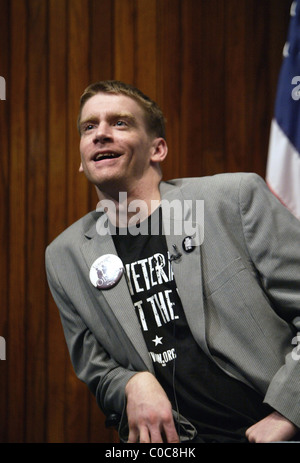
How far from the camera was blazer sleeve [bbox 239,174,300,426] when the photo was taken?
145cm

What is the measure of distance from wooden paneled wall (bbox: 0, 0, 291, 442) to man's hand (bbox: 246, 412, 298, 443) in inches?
54.0

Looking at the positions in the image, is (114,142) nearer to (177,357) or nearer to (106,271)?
(106,271)

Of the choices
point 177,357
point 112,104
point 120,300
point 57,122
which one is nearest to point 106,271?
point 120,300

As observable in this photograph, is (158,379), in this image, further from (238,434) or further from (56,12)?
(56,12)

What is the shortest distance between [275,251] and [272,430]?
19.6 inches

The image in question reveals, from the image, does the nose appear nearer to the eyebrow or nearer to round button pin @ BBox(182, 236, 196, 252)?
the eyebrow

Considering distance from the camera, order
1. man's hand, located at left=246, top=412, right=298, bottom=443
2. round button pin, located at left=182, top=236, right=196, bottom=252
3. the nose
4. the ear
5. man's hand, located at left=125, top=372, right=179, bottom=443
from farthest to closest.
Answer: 1. the ear
2. the nose
3. round button pin, located at left=182, top=236, right=196, bottom=252
4. man's hand, located at left=125, top=372, right=179, bottom=443
5. man's hand, located at left=246, top=412, right=298, bottom=443

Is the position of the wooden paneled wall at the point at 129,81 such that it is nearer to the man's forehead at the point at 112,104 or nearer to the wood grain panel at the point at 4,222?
the wood grain panel at the point at 4,222

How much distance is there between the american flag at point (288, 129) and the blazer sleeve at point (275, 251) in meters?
0.44

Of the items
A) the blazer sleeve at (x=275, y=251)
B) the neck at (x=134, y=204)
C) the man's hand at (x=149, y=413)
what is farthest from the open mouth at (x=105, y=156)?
the man's hand at (x=149, y=413)

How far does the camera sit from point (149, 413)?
144cm

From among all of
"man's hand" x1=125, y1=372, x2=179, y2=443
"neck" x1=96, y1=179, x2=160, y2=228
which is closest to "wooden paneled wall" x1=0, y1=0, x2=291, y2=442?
"neck" x1=96, y1=179, x2=160, y2=228

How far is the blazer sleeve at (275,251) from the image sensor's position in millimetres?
1449

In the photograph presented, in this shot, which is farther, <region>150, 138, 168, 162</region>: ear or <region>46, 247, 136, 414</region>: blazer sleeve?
<region>150, 138, 168, 162</region>: ear
